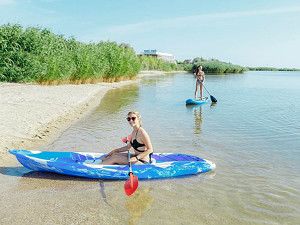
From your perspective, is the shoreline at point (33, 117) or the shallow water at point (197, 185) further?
the shoreline at point (33, 117)

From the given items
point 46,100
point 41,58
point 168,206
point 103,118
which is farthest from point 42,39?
point 168,206

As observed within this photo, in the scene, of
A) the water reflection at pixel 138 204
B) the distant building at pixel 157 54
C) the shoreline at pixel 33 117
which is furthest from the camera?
the distant building at pixel 157 54

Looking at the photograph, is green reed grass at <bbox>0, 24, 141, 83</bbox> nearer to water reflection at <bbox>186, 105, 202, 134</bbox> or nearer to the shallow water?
water reflection at <bbox>186, 105, 202, 134</bbox>

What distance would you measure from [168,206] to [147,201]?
0.41m

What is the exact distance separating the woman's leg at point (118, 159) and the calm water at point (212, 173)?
0.61 metres

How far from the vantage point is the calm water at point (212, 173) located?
6160mm

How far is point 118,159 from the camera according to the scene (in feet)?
25.8

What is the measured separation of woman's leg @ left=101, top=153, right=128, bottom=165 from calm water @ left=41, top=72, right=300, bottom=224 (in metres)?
0.61

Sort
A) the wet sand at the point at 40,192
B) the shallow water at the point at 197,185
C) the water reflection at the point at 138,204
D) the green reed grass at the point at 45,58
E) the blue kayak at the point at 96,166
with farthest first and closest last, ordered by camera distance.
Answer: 1. the green reed grass at the point at 45,58
2. the blue kayak at the point at 96,166
3. the shallow water at the point at 197,185
4. the water reflection at the point at 138,204
5. the wet sand at the point at 40,192

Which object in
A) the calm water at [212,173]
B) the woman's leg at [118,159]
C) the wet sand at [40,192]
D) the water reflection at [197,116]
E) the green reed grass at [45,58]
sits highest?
the green reed grass at [45,58]

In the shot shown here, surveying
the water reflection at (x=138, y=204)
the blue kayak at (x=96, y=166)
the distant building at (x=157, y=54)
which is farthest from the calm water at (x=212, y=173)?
the distant building at (x=157, y=54)

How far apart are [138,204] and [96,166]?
1405 mm

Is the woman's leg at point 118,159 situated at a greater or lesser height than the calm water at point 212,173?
greater

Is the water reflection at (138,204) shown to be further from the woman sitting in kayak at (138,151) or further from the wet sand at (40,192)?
the woman sitting in kayak at (138,151)
